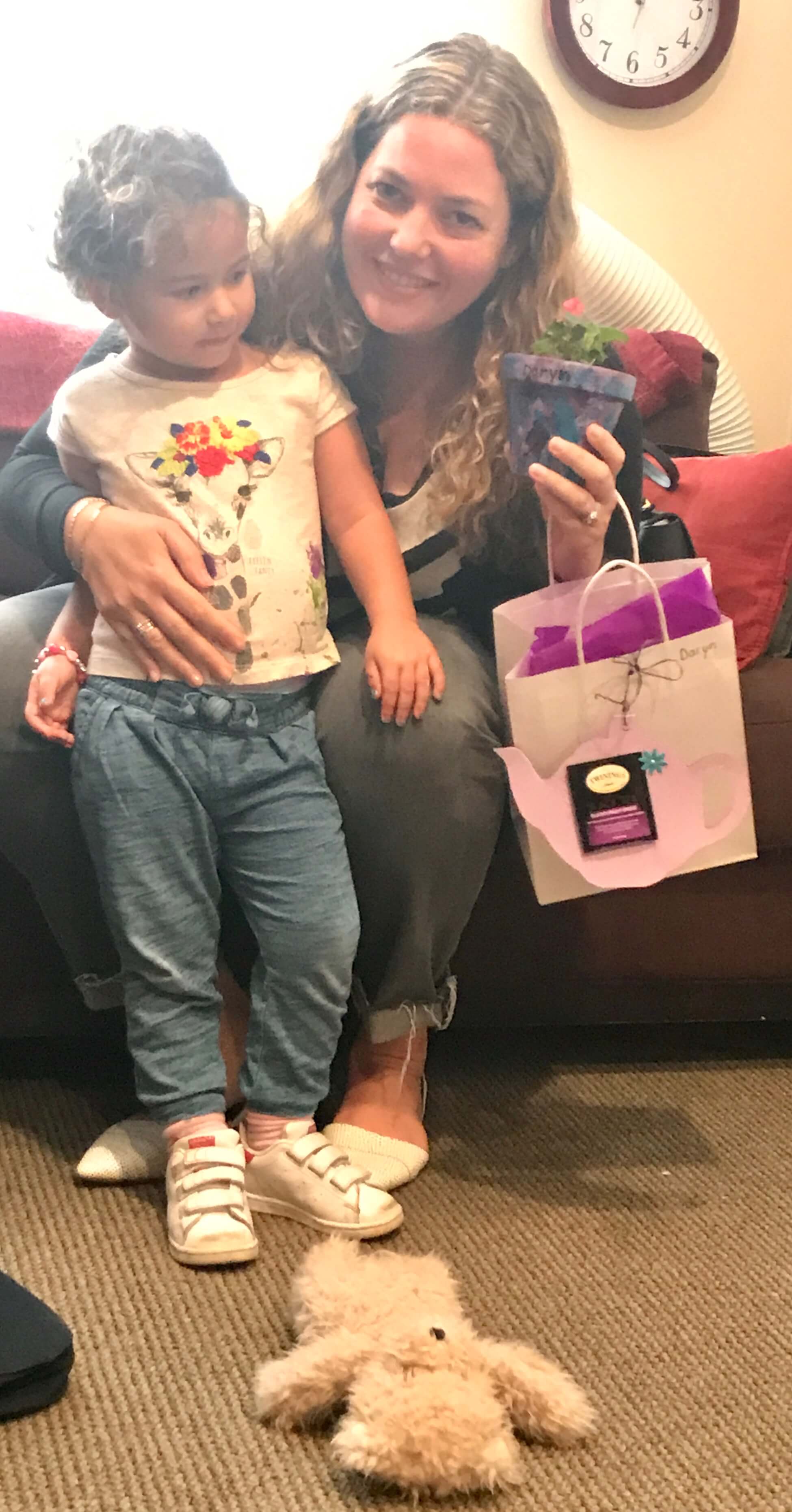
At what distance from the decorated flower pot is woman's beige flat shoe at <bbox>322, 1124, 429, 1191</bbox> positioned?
56 cm

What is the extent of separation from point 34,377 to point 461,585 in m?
0.62

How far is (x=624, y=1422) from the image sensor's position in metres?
0.74

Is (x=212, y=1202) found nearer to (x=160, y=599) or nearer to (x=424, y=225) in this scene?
(x=160, y=599)

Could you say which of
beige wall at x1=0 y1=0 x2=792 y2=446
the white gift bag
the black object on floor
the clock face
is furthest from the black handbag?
the clock face

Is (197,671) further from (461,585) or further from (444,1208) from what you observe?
(444,1208)

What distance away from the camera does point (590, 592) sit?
90cm

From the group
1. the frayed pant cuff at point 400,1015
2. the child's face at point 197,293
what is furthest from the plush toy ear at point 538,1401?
the child's face at point 197,293

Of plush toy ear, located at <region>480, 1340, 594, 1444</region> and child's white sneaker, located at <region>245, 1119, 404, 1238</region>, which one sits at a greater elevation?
plush toy ear, located at <region>480, 1340, 594, 1444</region>

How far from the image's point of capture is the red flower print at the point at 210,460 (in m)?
0.92

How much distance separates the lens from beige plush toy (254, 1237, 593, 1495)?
2.17ft

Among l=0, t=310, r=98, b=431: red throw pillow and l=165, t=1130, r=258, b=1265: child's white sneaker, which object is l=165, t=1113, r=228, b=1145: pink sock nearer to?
l=165, t=1130, r=258, b=1265: child's white sneaker

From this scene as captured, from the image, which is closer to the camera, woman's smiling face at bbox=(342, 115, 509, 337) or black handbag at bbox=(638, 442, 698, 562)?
woman's smiling face at bbox=(342, 115, 509, 337)

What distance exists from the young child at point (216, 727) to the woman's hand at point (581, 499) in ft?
0.45

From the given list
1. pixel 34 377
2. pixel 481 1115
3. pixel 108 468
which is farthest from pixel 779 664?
pixel 34 377
